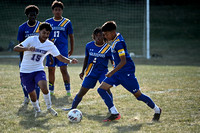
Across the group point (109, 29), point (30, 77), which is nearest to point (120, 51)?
point (109, 29)

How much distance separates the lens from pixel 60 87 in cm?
782

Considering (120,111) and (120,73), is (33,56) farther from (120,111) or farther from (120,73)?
(120,111)

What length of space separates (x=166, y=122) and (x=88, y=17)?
1641 cm

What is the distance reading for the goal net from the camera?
1718cm

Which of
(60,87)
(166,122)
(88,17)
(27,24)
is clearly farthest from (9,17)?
(166,122)

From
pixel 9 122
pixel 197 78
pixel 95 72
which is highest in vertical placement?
pixel 95 72

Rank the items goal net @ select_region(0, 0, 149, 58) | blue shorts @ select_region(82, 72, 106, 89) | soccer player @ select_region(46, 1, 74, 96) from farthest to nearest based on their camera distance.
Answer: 1. goal net @ select_region(0, 0, 149, 58)
2. soccer player @ select_region(46, 1, 74, 96)
3. blue shorts @ select_region(82, 72, 106, 89)

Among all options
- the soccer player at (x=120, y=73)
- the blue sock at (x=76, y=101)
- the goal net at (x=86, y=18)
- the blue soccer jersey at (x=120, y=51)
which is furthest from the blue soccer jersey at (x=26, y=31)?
the goal net at (x=86, y=18)

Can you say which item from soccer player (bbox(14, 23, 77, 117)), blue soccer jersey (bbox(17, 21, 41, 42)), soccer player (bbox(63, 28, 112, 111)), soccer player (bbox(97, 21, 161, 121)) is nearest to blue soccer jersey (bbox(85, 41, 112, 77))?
soccer player (bbox(63, 28, 112, 111))

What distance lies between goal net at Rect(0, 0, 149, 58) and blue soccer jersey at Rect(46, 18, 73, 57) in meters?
9.24

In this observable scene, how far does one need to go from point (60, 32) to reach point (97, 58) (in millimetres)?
1753

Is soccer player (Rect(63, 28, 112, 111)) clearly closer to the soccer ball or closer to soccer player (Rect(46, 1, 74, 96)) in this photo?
the soccer ball

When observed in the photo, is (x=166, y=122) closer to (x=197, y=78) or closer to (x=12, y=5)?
(x=197, y=78)

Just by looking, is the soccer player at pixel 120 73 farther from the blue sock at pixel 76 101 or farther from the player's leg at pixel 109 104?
the blue sock at pixel 76 101
